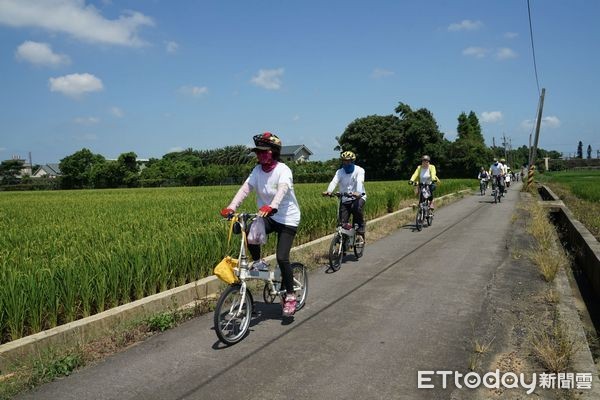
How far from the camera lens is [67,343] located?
4.18m

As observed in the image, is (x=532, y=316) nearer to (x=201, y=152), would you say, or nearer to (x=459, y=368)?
(x=459, y=368)

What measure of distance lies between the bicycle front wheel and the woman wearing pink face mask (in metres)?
0.40

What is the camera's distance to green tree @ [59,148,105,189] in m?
67.9

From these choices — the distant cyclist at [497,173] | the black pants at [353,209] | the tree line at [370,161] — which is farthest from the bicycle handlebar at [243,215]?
the tree line at [370,161]

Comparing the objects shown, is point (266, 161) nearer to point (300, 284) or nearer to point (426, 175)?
point (300, 284)

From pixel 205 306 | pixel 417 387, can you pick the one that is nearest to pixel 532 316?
pixel 417 387

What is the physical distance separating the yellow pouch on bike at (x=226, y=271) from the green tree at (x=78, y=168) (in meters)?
69.8

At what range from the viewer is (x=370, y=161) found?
55469 mm

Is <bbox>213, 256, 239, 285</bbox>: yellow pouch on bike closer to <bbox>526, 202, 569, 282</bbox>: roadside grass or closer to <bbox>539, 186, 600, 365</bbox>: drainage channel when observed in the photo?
<bbox>539, 186, 600, 365</bbox>: drainage channel

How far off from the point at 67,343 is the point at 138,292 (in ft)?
4.36

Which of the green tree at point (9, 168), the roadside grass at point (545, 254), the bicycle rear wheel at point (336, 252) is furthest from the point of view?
the green tree at point (9, 168)

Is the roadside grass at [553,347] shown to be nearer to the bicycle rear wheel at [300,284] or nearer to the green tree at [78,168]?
the bicycle rear wheel at [300,284]

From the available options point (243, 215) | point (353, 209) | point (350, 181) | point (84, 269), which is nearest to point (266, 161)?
point (243, 215)

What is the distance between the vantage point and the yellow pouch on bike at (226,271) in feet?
13.9
